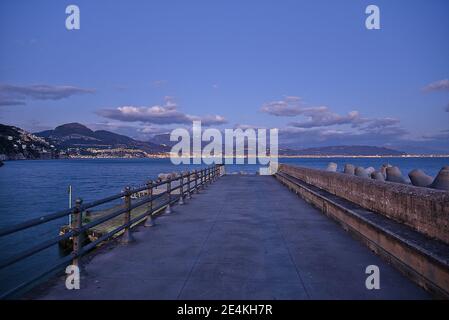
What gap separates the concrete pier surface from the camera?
17.1 ft

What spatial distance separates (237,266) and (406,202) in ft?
10.2

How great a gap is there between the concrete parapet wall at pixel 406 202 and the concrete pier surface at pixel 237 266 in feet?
2.68

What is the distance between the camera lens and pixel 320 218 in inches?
460

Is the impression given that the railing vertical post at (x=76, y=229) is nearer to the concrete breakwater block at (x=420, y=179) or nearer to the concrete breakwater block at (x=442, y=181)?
the concrete breakwater block at (x=442, y=181)

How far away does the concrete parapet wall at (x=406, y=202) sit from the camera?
5.54m

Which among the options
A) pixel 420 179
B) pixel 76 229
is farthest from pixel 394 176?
pixel 76 229

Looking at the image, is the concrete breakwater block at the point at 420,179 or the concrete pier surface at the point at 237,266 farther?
the concrete breakwater block at the point at 420,179

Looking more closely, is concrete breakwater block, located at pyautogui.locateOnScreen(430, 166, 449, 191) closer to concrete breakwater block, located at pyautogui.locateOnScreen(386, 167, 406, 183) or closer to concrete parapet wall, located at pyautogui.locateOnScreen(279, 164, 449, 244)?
concrete parapet wall, located at pyautogui.locateOnScreen(279, 164, 449, 244)

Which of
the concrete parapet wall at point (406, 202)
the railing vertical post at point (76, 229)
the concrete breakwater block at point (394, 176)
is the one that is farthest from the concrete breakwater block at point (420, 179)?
the railing vertical post at point (76, 229)

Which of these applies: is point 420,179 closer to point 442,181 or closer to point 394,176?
point 394,176

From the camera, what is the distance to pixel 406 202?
6.83 m
